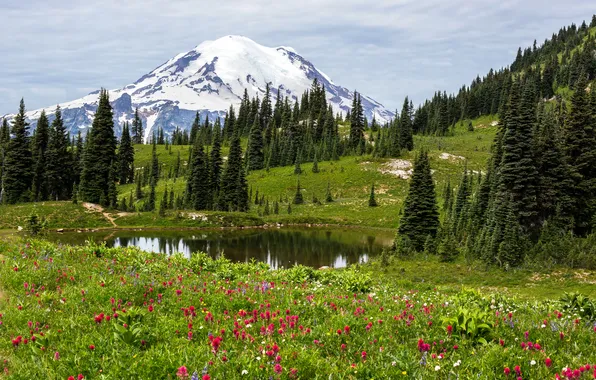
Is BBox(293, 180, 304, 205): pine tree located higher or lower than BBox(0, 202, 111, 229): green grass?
higher

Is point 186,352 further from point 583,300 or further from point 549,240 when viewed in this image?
point 549,240

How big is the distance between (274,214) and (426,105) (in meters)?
134

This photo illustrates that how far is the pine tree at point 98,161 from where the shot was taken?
7225 cm

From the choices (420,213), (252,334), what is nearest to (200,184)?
(420,213)

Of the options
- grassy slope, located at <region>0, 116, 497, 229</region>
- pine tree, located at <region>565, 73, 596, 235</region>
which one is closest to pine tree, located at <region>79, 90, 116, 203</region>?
grassy slope, located at <region>0, 116, 497, 229</region>

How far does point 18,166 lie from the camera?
73250mm

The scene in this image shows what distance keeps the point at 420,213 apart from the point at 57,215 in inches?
2236

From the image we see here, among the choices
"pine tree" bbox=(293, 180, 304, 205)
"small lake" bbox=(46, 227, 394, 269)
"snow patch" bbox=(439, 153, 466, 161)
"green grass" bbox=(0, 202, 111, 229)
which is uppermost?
"snow patch" bbox=(439, 153, 466, 161)

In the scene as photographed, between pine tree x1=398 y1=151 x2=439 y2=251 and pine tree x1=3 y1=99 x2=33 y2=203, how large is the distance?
69.6 meters

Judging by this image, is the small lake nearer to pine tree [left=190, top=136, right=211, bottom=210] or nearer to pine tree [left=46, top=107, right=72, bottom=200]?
pine tree [left=190, top=136, right=211, bottom=210]

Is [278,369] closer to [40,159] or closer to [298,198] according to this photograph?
[40,159]

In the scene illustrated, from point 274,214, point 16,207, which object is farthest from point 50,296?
point 274,214

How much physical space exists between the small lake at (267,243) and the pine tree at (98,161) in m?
13.9

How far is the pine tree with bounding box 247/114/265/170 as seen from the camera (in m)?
128
